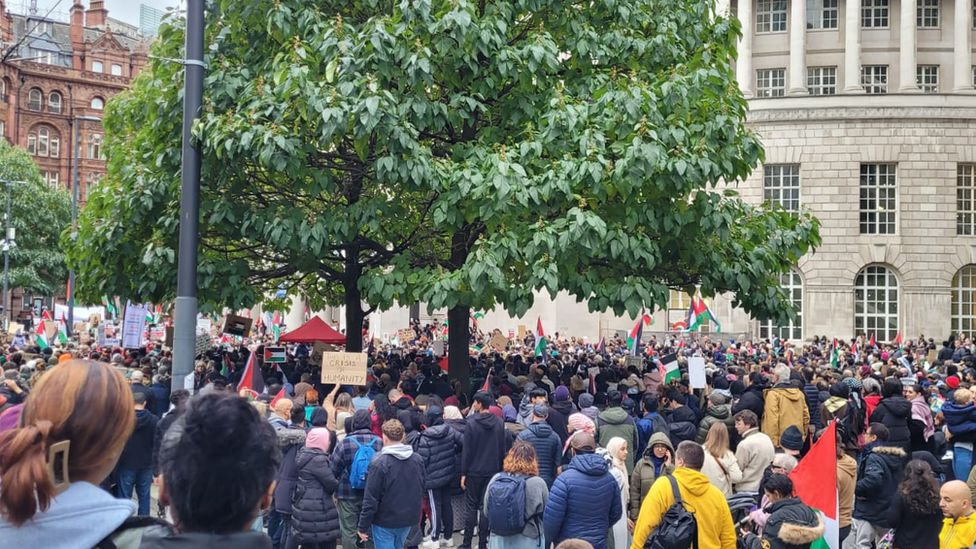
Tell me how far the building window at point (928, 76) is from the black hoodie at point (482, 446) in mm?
46101

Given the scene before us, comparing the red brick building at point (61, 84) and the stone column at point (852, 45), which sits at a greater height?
the red brick building at point (61, 84)

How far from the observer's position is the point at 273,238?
1541cm

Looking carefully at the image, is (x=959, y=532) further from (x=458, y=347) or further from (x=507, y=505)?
(x=458, y=347)

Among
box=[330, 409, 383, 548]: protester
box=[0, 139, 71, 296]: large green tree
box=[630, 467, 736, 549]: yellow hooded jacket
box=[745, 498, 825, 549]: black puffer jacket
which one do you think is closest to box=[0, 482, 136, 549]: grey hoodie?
box=[630, 467, 736, 549]: yellow hooded jacket

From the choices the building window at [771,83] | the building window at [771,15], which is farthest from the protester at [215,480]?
the building window at [771,15]

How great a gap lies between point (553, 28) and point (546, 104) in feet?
5.33

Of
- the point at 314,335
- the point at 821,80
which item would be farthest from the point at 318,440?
the point at 821,80

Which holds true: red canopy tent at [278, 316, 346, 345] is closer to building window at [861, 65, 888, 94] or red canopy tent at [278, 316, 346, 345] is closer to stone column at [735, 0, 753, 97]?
stone column at [735, 0, 753, 97]

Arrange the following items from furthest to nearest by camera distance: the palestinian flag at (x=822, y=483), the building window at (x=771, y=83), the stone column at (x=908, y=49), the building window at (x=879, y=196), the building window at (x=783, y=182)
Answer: the building window at (x=771, y=83), the building window at (x=783, y=182), the building window at (x=879, y=196), the stone column at (x=908, y=49), the palestinian flag at (x=822, y=483)

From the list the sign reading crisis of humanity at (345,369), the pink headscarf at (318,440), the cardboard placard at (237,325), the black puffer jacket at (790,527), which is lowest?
the black puffer jacket at (790,527)

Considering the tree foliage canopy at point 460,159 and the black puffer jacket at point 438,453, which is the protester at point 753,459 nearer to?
the black puffer jacket at point 438,453

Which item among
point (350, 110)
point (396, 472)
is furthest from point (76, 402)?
point (350, 110)

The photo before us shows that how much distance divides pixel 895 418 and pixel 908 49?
42115mm

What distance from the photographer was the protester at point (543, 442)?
1167 centimetres
